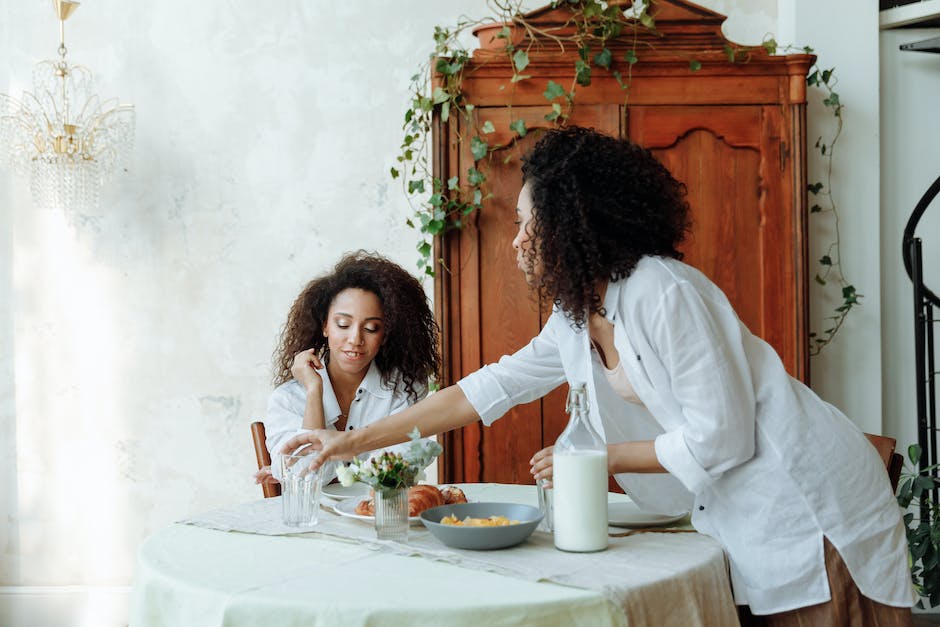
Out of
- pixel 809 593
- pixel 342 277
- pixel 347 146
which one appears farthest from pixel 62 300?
pixel 809 593

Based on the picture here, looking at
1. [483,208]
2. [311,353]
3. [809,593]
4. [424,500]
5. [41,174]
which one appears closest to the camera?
[809,593]

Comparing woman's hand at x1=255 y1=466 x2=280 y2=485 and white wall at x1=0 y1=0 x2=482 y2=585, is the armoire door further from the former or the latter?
woman's hand at x1=255 y1=466 x2=280 y2=485

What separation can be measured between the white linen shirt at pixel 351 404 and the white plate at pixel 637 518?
882 mm

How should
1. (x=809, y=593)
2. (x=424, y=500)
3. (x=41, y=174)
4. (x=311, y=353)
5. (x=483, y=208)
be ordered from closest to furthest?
(x=809, y=593)
(x=424, y=500)
(x=311, y=353)
(x=483, y=208)
(x=41, y=174)

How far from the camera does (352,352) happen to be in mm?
2518

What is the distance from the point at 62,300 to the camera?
376 cm

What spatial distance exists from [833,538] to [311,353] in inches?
57.3

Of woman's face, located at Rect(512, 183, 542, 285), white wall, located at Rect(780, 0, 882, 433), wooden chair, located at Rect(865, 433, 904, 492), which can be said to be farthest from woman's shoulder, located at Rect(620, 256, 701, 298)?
white wall, located at Rect(780, 0, 882, 433)

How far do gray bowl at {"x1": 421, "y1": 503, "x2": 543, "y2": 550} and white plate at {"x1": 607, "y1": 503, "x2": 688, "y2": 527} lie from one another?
0.52 ft

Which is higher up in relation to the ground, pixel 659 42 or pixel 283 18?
pixel 283 18

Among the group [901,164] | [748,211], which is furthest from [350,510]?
[901,164]

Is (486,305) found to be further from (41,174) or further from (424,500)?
(41,174)

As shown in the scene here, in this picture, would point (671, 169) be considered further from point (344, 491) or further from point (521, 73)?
point (344, 491)

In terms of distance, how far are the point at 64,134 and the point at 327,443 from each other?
223cm
